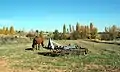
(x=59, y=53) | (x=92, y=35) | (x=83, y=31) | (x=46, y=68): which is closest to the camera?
(x=46, y=68)

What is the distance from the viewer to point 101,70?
76.2 ft

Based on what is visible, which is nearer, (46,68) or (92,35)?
(46,68)

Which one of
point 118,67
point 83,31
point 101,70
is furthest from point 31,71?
point 83,31

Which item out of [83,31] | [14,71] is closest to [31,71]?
[14,71]

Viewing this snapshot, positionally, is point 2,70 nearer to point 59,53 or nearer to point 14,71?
point 14,71

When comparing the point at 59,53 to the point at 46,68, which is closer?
the point at 46,68

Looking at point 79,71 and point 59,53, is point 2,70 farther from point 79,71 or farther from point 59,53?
point 59,53

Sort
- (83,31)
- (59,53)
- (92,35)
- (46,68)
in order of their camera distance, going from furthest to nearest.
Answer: (83,31) → (92,35) → (59,53) → (46,68)

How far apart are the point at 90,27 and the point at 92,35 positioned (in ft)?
58.8

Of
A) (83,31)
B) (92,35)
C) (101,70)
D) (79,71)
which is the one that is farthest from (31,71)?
(83,31)

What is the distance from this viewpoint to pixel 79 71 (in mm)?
22781

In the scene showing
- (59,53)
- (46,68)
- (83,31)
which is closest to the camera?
(46,68)

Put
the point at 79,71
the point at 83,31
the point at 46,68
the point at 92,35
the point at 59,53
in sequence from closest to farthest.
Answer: the point at 79,71, the point at 46,68, the point at 59,53, the point at 92,35, the point at 83,31

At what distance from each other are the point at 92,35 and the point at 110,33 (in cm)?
1103
